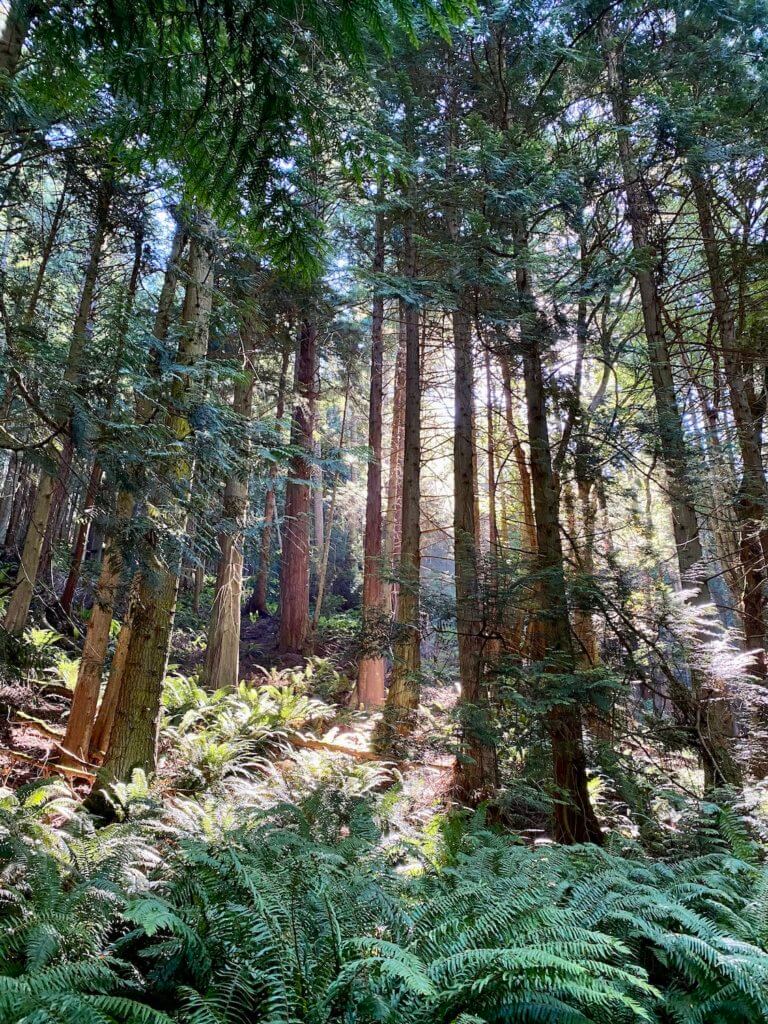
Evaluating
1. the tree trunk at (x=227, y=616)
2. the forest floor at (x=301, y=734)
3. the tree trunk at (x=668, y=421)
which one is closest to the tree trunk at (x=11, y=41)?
the forest floor at (x=301, y=734)

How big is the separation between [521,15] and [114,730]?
7.77 meters

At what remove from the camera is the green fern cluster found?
169 centimetres

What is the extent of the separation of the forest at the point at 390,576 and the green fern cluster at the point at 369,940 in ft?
0.05

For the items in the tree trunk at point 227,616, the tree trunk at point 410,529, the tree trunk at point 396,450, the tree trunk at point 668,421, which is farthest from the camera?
the tree trunk at point 396,450

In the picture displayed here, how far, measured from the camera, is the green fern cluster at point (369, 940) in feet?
5.55

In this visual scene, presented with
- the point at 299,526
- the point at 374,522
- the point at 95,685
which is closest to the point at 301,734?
the point at 95,685

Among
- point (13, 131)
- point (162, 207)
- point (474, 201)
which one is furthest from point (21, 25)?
point (474, 201)

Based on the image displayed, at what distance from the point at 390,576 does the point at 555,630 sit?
1440 millimetres

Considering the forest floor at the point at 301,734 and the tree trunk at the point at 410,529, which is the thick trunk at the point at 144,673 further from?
the tree trunk at the point at 410,529

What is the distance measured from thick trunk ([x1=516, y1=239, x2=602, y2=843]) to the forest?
0.11 feet

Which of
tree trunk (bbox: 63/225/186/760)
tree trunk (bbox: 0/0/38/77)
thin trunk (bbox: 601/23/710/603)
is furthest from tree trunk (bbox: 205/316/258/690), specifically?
thin trunk (bbox: 601/23/710/603)

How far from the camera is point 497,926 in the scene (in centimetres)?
201

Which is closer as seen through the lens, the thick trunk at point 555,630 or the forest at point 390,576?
the forest at point 390,576

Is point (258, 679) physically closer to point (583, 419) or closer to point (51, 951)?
point (583, 419)
